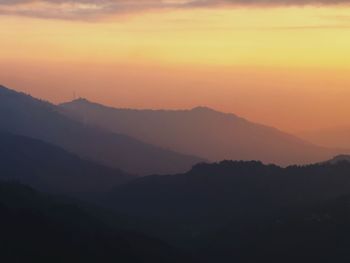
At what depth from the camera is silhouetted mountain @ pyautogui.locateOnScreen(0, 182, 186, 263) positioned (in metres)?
111

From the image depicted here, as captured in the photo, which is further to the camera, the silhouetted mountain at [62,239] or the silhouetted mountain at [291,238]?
the silhouetted mountain at [291,238]

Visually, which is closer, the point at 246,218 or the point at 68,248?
the point at 68,248

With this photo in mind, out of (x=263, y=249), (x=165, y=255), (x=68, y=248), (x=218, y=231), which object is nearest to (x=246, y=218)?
(x=218, y=231)

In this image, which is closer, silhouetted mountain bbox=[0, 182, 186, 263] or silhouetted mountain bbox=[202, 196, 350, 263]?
silhouetted mountain bbox=[0, 182, 186, 263]

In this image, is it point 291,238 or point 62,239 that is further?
point 291,238

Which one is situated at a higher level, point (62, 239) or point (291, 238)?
point (62, 239)

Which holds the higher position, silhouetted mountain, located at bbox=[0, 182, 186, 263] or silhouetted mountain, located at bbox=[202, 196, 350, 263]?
silhouetted mountain, located at bbox=[0, 182, 186, 263]

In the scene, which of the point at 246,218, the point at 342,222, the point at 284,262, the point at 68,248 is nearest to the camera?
the point at 68,248

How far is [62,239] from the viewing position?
391 ft

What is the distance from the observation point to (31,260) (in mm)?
106938

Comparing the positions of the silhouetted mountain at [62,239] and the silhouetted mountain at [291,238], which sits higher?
the silhouetted mountain at [62,239]

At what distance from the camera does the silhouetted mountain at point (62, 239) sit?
111 meters

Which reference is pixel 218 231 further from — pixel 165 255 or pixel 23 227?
pixel 23 227

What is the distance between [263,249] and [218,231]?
16784mm
